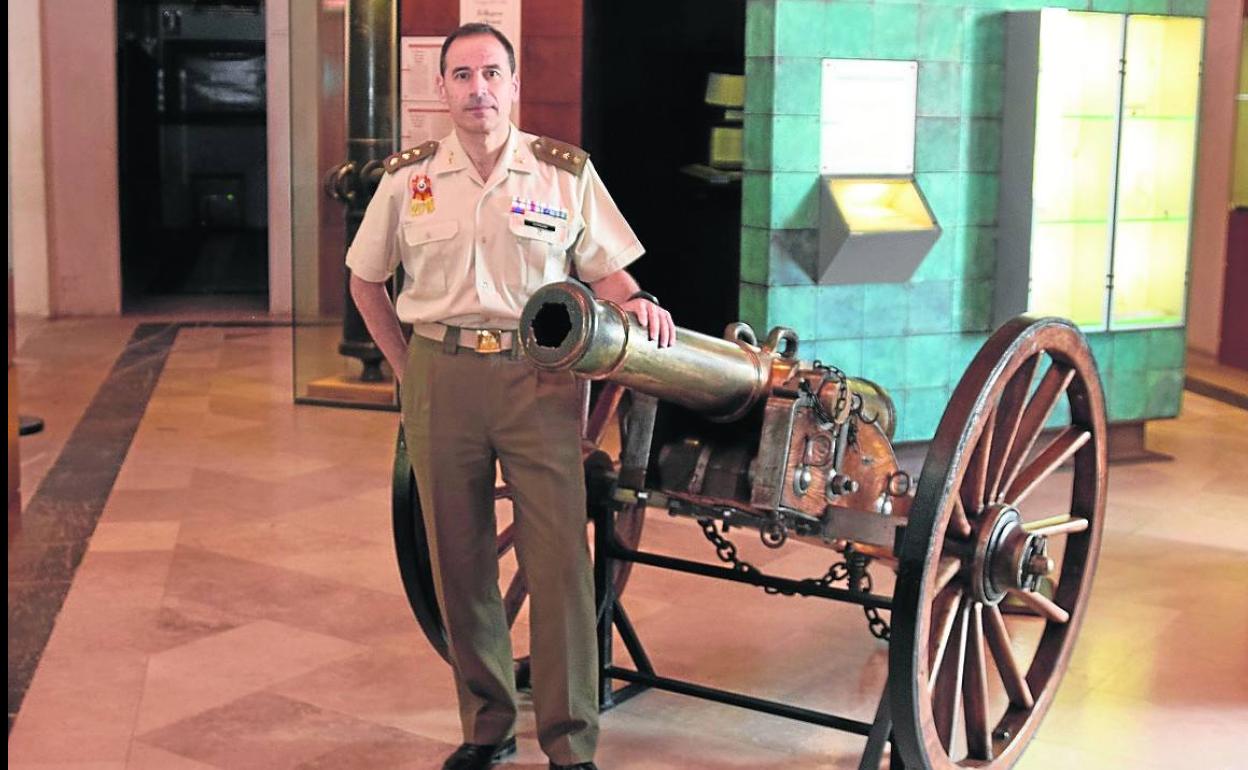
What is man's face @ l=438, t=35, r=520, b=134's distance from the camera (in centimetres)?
316

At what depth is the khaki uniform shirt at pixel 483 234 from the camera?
3219mm

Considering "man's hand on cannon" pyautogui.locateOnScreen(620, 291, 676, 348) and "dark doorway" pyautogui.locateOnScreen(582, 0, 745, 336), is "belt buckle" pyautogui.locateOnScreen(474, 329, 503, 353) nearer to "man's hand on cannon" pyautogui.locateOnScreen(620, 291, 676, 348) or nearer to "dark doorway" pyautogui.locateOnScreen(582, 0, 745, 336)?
"man's hand on cannon" pyautogui.locateOnScreen(620, 291, 676, 348)

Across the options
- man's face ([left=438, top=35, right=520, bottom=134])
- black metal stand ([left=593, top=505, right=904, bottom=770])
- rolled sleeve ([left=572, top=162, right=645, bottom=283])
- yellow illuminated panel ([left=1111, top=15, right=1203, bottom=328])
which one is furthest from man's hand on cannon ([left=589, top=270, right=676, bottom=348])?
yellow illuminated panel ([left=1111, top=15, right=1203, bottom=328])

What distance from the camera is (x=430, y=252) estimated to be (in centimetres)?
325

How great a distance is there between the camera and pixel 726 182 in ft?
23.5

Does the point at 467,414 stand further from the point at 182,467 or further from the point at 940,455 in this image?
the point at 182,467

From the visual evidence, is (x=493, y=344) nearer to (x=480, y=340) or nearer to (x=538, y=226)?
(x=480, y=340)

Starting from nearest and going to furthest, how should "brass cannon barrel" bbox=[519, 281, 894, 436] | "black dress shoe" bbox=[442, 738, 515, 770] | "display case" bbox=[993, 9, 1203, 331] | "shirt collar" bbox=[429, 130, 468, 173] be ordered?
"brass cannon barrel" bbox=[519, 281, 894, 436] → "shirt collar" bbox=[429, 130, 468, 173] → "black dress shoe" bbox=[442, 738, 515, 770] → "display case" bbox=[993, 9, 1203, 331]

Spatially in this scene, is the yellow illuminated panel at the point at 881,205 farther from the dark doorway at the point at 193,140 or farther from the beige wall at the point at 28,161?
the dark doorway at the point at 193,140

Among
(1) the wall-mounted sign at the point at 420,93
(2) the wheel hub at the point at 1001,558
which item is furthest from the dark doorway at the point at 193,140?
(2) the wheel hub at the point at 1001,558

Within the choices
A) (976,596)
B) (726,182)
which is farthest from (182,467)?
(976,596)

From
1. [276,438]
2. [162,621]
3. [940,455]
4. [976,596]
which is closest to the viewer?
[940,455]

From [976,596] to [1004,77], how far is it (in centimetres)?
325

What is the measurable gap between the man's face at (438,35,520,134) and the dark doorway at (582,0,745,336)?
401 centimetres
